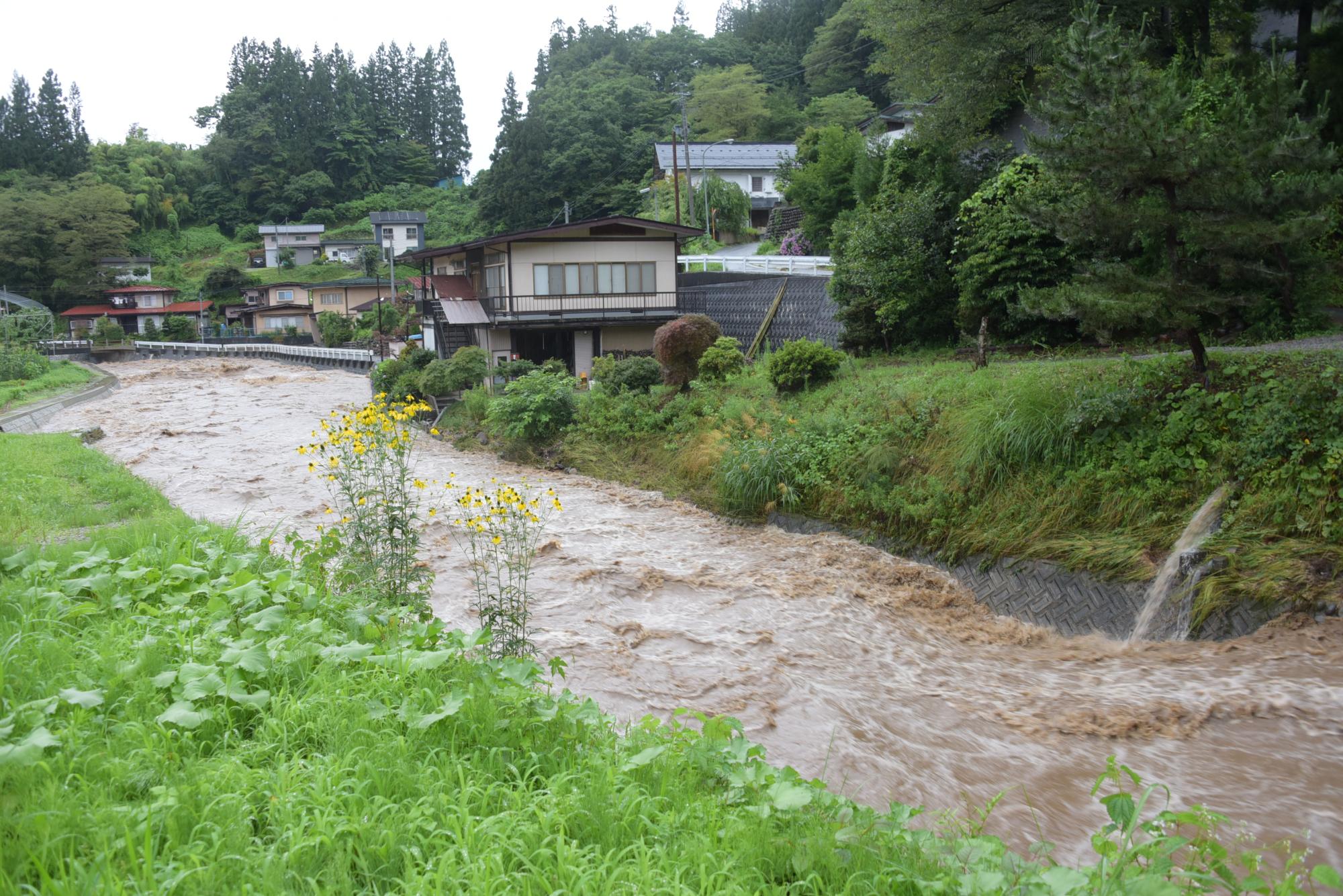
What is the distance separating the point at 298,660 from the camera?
4930 mm

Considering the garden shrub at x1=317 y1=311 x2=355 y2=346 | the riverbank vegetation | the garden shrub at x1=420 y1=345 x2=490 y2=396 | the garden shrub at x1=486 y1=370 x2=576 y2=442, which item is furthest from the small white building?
the garden shrub at x1=486 y1=370 x2=576 y2=442

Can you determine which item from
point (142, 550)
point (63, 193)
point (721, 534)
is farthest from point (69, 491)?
point (63, 193)

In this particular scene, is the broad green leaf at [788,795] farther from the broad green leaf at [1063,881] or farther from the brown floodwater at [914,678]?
the brown floodwater at [914,678]

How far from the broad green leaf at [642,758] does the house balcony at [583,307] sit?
26.8 metres

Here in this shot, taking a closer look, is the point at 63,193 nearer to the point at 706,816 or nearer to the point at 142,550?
the point at 142,550

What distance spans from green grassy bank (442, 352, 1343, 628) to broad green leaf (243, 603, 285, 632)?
739 centimetres

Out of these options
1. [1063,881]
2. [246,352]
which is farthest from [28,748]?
[246,352]

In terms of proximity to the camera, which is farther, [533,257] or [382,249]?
[382,249]

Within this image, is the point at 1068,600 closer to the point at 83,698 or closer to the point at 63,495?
the point at 83,698

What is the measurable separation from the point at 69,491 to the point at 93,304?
63841 mm

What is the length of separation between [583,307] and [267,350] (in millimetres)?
31705

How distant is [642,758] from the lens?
14.0 ft

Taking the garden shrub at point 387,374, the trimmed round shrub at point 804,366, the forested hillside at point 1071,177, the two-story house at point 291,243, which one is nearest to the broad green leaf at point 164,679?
the forested hillside at point 1071,177

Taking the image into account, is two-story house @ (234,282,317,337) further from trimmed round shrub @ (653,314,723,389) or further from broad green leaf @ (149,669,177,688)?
broad green leaf @ (149,669,177,688)
